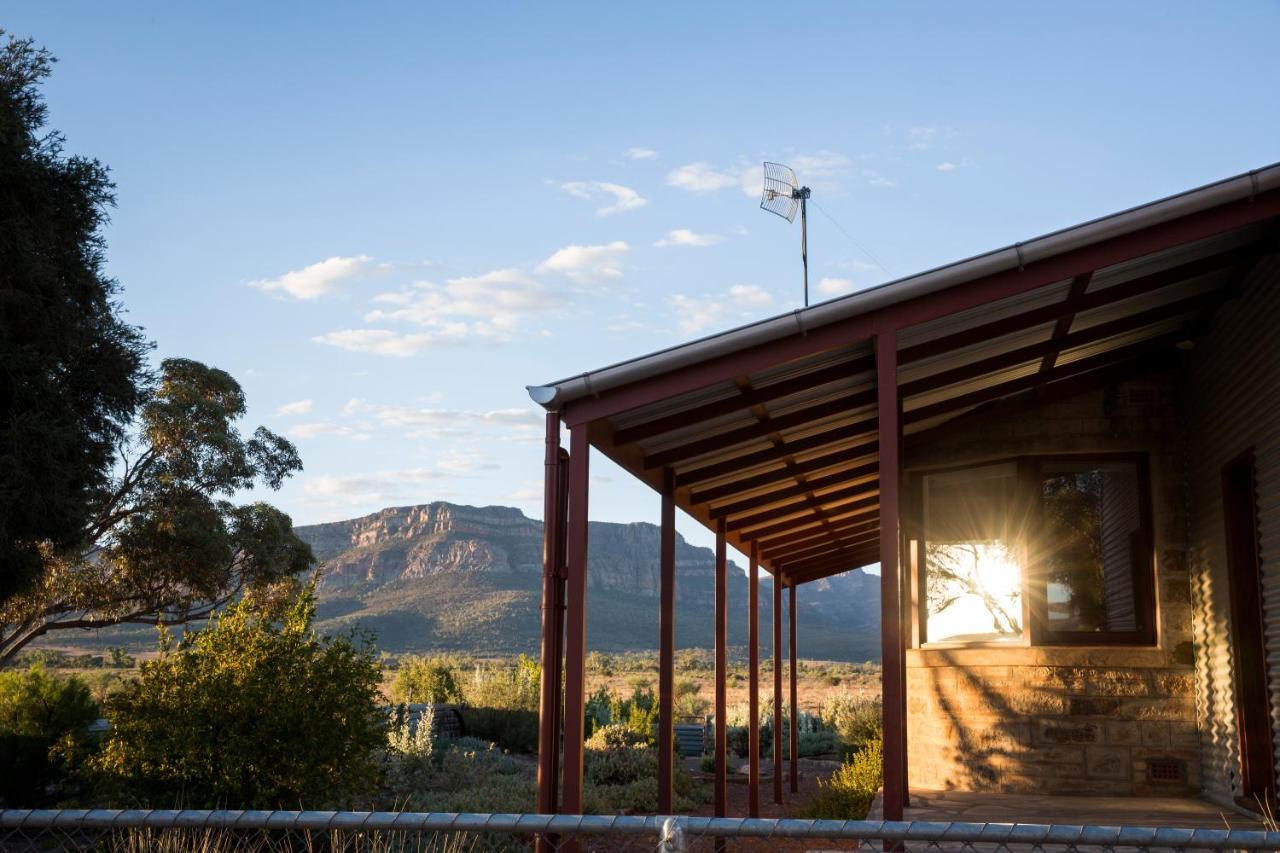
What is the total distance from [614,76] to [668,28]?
2.83 ft

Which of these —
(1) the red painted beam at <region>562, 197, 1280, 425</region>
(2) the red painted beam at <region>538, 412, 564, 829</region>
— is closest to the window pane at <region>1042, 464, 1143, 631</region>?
(1) the red painted beam at <region>562, 197, 1280, 425</region>

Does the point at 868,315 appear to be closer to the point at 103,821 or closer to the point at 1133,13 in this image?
the point at 103,821

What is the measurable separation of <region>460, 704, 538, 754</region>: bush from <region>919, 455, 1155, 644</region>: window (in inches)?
381

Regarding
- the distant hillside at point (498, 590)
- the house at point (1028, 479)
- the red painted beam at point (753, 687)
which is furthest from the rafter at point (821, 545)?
the distant hillside at point (498, 590)

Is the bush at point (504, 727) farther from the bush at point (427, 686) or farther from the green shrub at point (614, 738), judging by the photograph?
the bush at point (427, 686)

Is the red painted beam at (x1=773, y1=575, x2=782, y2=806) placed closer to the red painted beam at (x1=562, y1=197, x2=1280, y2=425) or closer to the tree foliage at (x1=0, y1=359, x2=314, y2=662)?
the red painted beam at (x1=562, y1=197, x2=1280, y2=425)

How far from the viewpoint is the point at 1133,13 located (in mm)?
11109

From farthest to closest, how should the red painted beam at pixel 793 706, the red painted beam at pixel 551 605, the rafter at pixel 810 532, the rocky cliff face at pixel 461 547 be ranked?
the rocky cliff face at pixel 461 547, the red painted beam at pixel 793 706, the rafter at pixel 810 532, the red painted beam at pixel 551 605

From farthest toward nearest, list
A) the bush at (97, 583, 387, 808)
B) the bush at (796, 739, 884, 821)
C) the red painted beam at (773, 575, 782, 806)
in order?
the red painted beam at (773, 575, 782, 806)
the bush at (796, 739, 884, 821)
the bush at (97, 583, 387, 808)

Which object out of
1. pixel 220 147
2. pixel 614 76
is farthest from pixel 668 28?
pixel 220 147

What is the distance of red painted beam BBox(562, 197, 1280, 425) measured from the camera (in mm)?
6438

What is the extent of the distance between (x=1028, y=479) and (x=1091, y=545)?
2.60 feet

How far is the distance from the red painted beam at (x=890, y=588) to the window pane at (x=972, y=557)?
15.3ft

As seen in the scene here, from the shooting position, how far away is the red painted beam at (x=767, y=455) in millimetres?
9172
